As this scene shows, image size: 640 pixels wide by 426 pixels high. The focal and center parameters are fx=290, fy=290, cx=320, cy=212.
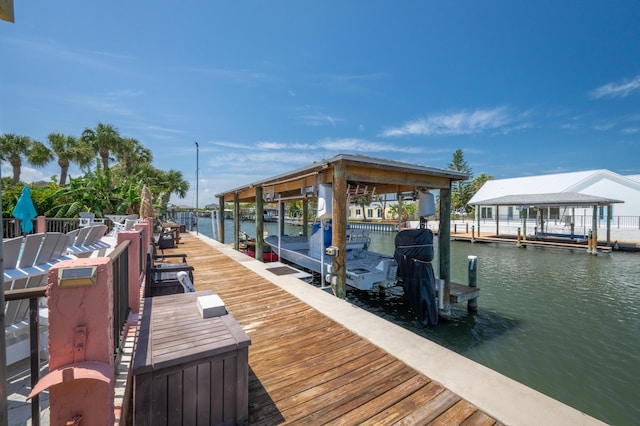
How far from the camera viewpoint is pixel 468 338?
7094 millimetres

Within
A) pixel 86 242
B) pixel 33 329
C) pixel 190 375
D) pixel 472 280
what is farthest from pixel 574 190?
pixel 33 329

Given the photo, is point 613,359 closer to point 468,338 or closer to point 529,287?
point 468,338

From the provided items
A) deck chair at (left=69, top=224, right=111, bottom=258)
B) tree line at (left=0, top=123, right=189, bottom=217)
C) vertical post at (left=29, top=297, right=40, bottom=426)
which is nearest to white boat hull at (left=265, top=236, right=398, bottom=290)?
vertical post at (left=29, top=297, right=40, bottom=426)

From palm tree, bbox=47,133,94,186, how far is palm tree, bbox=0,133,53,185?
262 centimetres

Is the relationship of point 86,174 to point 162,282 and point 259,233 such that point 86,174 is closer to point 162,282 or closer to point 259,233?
point 259,233

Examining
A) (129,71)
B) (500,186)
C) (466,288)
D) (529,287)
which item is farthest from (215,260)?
(500,186)

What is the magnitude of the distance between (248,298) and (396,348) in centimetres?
314

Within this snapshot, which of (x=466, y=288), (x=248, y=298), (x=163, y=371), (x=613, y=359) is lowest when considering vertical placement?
(x=613, y=359)

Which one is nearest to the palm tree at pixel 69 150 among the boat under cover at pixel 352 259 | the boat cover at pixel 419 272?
the boat under cover at pixel 352 259

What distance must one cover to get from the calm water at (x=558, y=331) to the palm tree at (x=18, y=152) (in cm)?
3873

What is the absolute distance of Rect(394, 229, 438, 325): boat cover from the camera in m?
7.40

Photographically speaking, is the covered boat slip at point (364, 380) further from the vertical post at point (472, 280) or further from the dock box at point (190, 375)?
the vertical post at point (472, 280)

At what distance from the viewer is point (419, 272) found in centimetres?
748

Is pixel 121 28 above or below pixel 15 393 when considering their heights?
above
